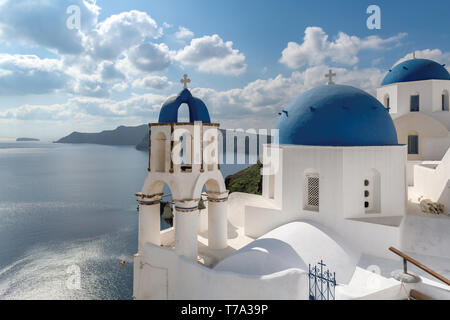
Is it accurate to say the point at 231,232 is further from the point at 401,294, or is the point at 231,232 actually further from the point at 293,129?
the point at 401,294

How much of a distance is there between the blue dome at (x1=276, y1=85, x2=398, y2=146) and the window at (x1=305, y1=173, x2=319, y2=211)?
50.7 inches

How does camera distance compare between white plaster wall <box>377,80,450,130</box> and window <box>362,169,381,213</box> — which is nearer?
window <box>362,169,381,213</box>

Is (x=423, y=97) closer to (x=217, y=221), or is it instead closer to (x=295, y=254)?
(x=295, y=254)

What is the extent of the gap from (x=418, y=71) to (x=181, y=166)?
16596mm

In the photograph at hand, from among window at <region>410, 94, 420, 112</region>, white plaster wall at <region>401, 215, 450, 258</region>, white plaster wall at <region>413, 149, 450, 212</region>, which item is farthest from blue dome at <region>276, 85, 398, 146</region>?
window at <region>410, 94, 420, 112</region>

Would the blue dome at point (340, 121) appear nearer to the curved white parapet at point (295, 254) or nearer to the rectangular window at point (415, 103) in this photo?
the curved white parapet at point (295, 254)

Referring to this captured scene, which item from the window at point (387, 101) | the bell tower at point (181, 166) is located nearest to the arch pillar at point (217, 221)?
the bell tower at point (181, 166)

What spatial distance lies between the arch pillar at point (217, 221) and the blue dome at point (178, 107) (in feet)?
9.70

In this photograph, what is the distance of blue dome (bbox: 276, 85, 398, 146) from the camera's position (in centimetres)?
953

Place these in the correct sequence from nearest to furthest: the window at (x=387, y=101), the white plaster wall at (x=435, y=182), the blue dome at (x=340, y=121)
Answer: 1. the blue dome at (x=340, y=121)
2. the white plaster wall at (x=435, y=182)
3. the window at (x=387, y=101)

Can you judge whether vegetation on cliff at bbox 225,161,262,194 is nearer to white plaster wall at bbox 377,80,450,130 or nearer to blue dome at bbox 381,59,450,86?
white plaster wall at bbox 377,80,450,130

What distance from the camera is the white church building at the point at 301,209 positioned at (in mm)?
7453
